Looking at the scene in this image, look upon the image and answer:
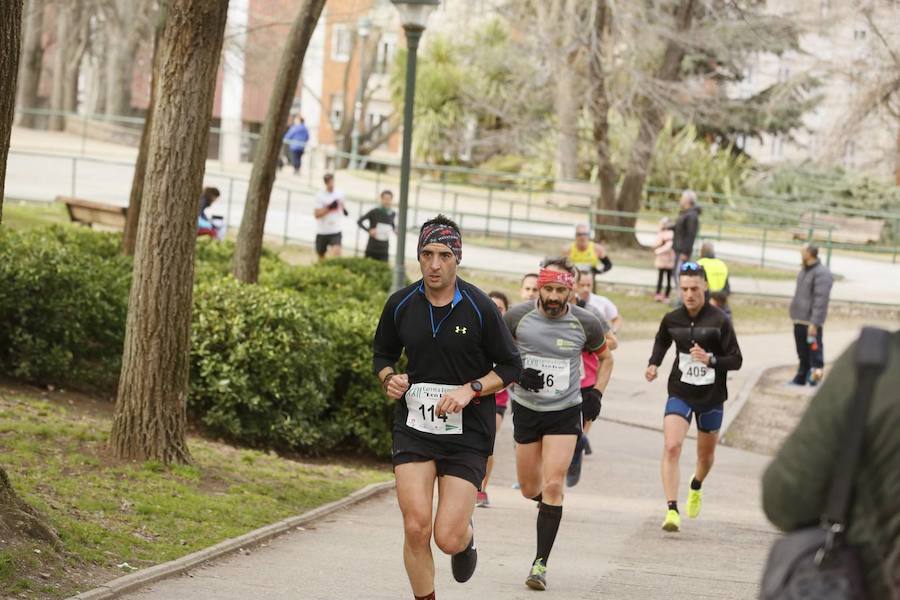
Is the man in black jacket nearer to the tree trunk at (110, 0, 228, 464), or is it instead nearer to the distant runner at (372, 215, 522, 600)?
the tree trunk at (110, 0, 228, 464)

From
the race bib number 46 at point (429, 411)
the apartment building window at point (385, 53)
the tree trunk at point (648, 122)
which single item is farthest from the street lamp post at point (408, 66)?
the apartment building window at point (385, 53)

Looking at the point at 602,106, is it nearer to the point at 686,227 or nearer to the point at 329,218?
the point at 686,227

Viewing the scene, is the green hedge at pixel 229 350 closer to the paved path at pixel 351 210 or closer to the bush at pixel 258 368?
the bush at pixel 258 368

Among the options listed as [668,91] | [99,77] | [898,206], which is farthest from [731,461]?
[99,77]

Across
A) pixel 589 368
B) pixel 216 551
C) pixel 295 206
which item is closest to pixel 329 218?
pixel 295 206

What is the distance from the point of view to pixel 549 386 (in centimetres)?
877

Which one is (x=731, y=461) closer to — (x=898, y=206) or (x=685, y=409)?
(x=685, y=409)

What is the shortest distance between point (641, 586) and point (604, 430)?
25.8 feet

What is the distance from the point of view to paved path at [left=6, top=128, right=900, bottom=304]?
97.5 ft

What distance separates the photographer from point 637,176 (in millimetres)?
33406

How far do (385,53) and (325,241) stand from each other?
4191 cm

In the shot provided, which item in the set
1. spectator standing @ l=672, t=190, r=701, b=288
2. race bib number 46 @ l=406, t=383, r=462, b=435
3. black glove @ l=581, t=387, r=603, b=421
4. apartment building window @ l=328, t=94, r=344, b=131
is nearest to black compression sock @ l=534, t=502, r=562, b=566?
black glove @ l=581, t=387, r=603, b=421

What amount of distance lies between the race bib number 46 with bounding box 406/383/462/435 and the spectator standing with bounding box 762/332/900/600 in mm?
3379

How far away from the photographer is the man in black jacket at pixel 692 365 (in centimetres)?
1040
